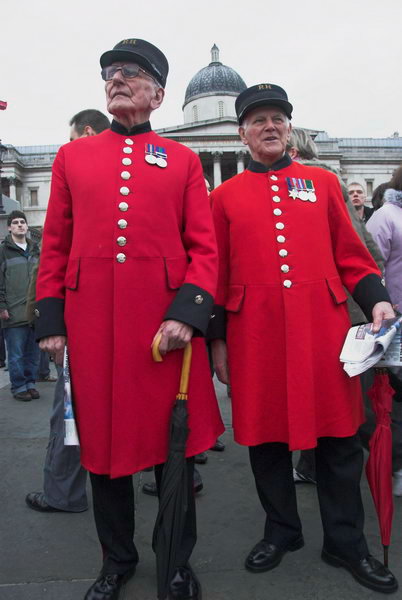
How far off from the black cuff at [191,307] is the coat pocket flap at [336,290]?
0.58 meters

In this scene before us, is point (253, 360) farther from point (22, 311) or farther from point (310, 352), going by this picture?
point (22, 311)

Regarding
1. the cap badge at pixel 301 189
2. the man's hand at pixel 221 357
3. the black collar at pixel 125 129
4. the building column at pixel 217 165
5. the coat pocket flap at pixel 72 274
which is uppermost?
the building column at pixel 217 165

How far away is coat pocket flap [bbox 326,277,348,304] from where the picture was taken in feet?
7.41

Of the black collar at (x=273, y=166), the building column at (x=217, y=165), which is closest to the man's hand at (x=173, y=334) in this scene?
the black collar at (x=273, y=166)

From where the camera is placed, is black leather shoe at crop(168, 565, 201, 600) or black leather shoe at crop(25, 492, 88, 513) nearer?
black leather shoe at crop(168, 565, 201, 600)

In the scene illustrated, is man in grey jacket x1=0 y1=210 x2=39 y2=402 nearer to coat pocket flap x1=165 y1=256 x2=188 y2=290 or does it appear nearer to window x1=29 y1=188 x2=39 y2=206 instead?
coat pocket flap x1=165 y1=256 x2=188 y2=290

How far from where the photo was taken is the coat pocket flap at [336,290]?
226cm

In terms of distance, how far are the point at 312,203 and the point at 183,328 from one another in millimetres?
852

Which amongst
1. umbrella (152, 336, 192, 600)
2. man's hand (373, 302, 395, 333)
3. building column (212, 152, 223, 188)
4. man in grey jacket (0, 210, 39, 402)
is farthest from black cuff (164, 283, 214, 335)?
building column (212, 152, 223, 188)

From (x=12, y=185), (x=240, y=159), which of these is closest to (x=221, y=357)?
(x=240, y=159)

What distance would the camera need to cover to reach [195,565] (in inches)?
93.0

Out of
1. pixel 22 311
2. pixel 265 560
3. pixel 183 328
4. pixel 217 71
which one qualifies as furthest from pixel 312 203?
pixel 217 71

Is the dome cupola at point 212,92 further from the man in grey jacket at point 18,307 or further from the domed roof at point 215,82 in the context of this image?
the man in grey jacket at point 18,307

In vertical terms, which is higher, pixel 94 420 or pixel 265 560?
pixel 94 420
